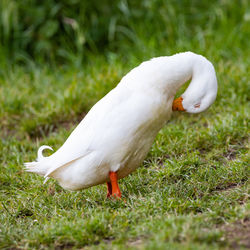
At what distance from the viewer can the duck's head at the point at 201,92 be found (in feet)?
12.0

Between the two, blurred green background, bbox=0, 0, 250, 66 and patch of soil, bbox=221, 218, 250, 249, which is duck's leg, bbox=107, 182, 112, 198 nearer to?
patch of soil, bbox=221, 218, 250, 249

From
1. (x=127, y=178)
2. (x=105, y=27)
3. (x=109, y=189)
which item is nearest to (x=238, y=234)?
(x=109, y=189)

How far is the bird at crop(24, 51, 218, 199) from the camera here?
3.61m

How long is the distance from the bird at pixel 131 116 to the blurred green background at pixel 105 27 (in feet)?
10.9

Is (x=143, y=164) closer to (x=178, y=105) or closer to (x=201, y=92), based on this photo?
(x=178, y=105)

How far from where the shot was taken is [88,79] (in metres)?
6.43

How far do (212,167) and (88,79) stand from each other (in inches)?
104

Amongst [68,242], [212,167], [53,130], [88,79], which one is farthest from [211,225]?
[88,79]

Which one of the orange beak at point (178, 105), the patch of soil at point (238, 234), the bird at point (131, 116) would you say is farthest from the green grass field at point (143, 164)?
the orange beak at point (178, 105)

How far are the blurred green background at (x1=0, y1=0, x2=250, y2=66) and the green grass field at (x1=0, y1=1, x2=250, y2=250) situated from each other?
0.16 feet

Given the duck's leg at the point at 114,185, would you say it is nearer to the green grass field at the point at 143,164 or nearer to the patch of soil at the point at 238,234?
the green grass field at the point at 143,164

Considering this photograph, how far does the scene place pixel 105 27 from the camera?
7.62 metres

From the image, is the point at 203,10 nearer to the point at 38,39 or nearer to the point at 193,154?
the point at 38,39

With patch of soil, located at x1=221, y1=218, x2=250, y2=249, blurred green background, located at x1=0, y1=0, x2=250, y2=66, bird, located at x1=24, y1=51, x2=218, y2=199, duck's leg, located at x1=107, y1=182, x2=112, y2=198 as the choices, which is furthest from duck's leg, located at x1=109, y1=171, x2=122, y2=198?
blurred green background, located at x1=0, y1=0, x2=250, y2=66
